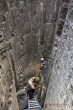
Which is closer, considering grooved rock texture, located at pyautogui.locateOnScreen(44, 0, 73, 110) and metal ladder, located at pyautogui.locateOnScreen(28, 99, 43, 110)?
grooved rock texture, located at pyautogui.locateOnScreen(44, 0, 73, 110)

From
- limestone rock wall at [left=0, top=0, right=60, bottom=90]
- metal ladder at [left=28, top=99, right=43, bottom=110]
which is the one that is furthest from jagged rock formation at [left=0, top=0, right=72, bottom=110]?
metal ladder at [left=28, top=99, right=43, bottom=110]

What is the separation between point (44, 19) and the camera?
3021 mm

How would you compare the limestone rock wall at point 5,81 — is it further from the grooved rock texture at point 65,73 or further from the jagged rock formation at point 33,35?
the jagged rock formation at point 33,35

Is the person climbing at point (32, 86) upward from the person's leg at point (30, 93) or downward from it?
upward

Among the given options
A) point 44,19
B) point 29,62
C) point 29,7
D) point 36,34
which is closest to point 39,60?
point 29,62

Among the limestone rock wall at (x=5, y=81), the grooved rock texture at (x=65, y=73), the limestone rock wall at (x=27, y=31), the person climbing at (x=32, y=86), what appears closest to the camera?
the limestone rock wall at (x=5, y=81)

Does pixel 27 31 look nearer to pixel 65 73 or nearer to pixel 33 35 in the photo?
pixel 33 35

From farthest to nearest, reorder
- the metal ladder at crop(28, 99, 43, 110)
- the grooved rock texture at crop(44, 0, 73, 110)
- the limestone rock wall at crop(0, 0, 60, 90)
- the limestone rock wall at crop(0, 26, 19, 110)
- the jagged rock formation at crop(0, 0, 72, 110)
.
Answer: the metal ladder at crop(28, 99, 43, 110)
the limestone rock wall at crop(0, 0, 60, 90)
the jagged rock formation at crop(0, 0, 72, 110)
the grooved rock texture at crop(44, 0, 73, 110)
the limestone rock wall at crop(0, 26, 19, 110)

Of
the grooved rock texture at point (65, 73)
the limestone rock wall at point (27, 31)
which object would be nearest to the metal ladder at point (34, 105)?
the limestone rock wall at point (27, 31)

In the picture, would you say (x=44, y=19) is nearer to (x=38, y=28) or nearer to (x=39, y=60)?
(x=38, y=28)

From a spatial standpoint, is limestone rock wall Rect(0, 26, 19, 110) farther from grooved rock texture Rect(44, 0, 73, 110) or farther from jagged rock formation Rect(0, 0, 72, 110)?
jagged rock formation Rect(0, 0, 72, 110)

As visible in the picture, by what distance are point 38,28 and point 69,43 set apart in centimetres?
138

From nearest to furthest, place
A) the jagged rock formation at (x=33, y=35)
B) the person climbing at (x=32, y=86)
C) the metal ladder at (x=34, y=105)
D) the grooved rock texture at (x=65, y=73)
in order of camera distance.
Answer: the grooved rock texture at (x=65, y=73) → the jagged rock formation at (x=33, y=35) → the metal ladder at (x=34, y=105) → the person climbing at (x=32, y=86)

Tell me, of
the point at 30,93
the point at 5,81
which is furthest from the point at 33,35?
the point at 5,81
